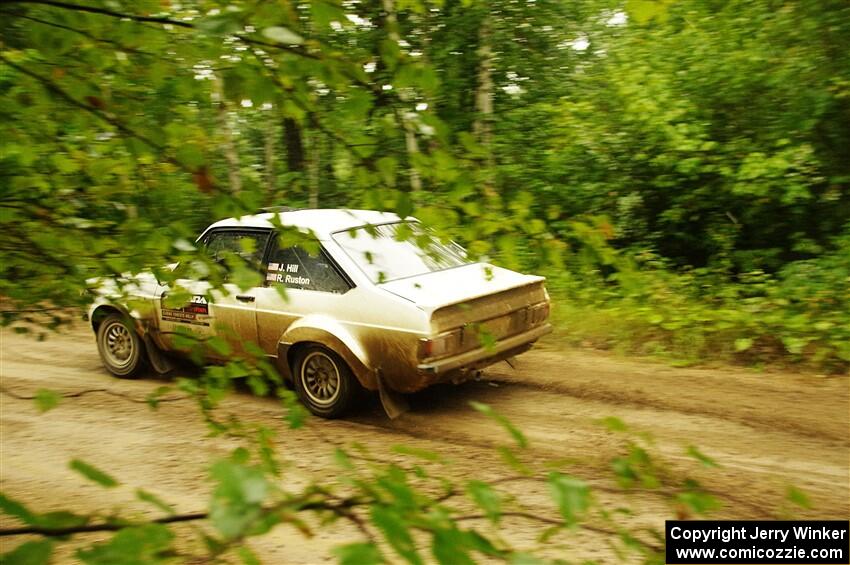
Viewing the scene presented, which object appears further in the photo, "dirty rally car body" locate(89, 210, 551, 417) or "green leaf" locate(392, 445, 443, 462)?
"dirty rally car body" locate(89, 210, 551, 417)

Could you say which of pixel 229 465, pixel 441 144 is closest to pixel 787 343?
pixel 441 144

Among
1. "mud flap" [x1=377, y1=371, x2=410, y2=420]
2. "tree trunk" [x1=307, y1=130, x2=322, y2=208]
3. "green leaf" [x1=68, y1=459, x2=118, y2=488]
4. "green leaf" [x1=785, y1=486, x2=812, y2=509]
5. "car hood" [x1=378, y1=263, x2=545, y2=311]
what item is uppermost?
"tree trunk" [x1=307, y1=130, x2=322, y2=208]

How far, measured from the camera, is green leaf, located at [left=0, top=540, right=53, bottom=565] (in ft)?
4.12

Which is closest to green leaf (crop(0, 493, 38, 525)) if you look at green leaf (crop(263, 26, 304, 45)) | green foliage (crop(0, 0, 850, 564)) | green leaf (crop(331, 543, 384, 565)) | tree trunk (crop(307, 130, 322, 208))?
green foliage (crop(0, 0, 850, 564))

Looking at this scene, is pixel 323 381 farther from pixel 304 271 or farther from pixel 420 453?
pixel 420 453

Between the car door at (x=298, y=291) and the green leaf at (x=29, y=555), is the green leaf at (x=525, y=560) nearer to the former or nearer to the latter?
the green leaf at (x=29, y=555)

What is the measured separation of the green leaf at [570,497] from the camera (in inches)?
50.0

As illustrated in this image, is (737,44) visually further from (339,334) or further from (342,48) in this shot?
(342,48)

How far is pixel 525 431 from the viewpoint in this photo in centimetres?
583

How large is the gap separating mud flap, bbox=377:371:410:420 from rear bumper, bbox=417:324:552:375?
512mm

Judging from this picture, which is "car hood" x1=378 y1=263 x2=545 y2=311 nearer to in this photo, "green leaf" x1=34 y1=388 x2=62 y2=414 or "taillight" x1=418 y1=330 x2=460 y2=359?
"taillight" x1=418 y1=330 x2=460 y2=359

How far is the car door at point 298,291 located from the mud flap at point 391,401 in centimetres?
66

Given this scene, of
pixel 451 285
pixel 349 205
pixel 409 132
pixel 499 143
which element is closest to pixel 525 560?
pixel 409 132

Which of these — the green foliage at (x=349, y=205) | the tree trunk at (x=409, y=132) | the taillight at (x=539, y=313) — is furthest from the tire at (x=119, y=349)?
the tree trunk at (x=409, y=132)
